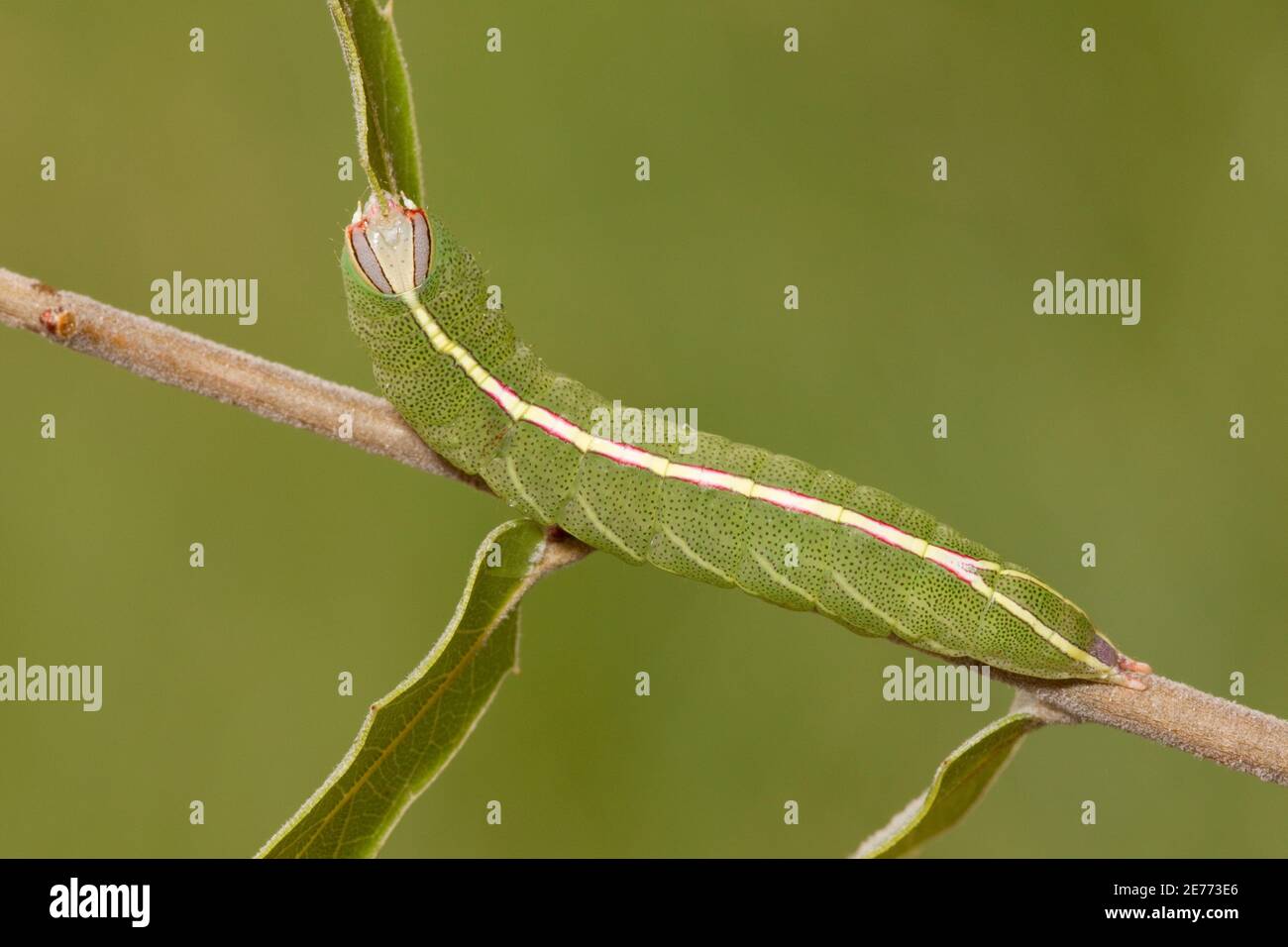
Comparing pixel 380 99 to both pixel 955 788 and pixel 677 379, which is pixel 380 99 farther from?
pixel 677 379

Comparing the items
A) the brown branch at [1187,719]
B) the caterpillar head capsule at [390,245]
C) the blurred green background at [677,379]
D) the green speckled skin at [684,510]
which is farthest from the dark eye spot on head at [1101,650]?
the blurred green background at [677,379]

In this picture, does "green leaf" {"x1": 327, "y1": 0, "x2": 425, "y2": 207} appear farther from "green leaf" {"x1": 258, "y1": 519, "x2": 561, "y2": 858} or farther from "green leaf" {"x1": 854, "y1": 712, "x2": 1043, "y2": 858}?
"green leaf" {"x1": 854, "y1": 712, "x2": 1043, "y2": 858}

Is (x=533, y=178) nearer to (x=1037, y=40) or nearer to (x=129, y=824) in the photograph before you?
(x=1037, y=40)

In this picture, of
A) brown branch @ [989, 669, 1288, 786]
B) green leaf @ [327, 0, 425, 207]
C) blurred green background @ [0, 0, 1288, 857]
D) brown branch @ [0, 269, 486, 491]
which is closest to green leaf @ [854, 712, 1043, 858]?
brown branch @ [989, 669, 1288, 786]

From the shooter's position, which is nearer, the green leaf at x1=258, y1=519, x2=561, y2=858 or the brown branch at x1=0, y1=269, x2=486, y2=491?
the green leaf at x1=258, y1=519, x2=561, y2=858

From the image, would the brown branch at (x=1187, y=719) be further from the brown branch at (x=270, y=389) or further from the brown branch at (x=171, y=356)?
the brown branch at (x=171, y=356)

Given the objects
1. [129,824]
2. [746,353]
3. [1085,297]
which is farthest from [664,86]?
[129,824]
